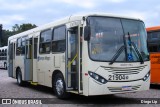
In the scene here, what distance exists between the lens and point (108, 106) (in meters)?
10.1

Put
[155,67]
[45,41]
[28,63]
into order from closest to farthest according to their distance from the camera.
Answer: [45,41]
[155,67]
[28,63]

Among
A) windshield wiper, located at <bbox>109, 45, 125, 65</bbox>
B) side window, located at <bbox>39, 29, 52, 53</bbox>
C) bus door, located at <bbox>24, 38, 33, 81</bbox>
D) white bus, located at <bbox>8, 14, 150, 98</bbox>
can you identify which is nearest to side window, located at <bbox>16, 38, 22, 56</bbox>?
bus door, located at <bbox>24, 38, 33, 81</bbox>

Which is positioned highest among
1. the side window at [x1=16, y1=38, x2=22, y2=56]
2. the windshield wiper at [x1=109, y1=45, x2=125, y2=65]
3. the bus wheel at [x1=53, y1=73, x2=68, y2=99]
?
the side window at [x1=16, y1=38, x2=22, y2=56]

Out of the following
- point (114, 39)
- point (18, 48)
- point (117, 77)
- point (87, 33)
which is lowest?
point (117, 77)

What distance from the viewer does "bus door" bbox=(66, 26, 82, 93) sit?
10.3 metres

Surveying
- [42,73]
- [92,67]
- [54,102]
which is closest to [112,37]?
[92,67]

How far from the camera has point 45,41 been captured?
1348 cm

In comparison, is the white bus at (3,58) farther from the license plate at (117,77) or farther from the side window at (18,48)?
the license plate at (117,77)

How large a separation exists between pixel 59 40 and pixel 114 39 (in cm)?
258

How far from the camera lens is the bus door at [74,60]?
33.9 ft

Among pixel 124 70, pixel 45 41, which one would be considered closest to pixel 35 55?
pixel 45 41

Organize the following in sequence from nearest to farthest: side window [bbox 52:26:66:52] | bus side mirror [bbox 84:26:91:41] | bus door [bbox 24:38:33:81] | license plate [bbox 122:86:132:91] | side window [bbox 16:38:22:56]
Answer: bus side mirror [bbox 84:26:91:41], license plate [bbox 122:86:132:91], side window [bbox 52:26:66:52], bus door [bbox 24:38:33:81], side window [bbox 16:38:22:56]

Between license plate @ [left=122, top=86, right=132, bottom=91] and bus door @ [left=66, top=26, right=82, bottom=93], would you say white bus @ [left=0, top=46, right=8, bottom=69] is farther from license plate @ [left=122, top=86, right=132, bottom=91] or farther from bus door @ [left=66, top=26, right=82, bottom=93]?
license plate @ [left=122, top=86, right=132, bottom=91]

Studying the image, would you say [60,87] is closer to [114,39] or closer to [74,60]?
[74,60]
